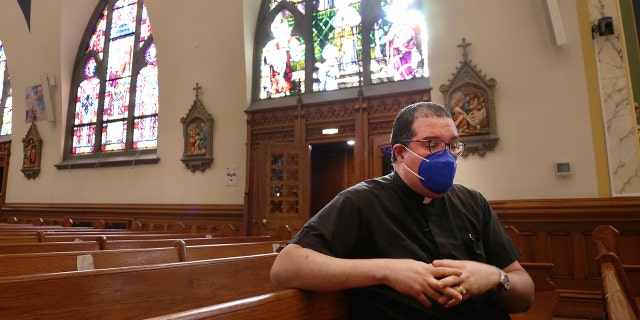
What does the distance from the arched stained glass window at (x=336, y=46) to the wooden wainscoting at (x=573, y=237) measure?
266cm

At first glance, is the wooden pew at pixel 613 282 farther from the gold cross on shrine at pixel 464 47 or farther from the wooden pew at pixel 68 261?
the gold cross on shrine at pixel 464 47

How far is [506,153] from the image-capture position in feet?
18.9

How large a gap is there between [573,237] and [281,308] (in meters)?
5.22

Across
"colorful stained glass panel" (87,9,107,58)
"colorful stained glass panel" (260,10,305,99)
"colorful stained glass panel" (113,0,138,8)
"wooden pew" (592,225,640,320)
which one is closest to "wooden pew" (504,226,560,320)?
"wooden pew" (592,225,640,320)

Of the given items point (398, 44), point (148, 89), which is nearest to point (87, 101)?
point (148, 89)

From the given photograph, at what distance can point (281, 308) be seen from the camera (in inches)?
46.8

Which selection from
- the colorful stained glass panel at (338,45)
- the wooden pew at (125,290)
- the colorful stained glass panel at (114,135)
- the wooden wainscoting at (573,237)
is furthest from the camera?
→ the colorful stained glass panel at (114,135)

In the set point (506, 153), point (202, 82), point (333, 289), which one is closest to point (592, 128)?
point (506, 153)

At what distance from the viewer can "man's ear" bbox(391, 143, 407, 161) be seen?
1678mm

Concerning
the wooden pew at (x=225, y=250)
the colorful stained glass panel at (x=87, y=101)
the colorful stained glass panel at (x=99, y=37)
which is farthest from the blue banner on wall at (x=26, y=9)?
the wooden pew at (x=225, y=250)

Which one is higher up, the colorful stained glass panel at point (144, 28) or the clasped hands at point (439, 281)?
the colorful stained glass panel at point (144, 28)

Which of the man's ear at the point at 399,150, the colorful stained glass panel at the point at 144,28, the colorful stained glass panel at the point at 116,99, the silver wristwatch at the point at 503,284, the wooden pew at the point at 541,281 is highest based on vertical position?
the colorful stained glass panel at the point at 144,28

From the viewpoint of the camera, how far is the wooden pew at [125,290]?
1.36 metres

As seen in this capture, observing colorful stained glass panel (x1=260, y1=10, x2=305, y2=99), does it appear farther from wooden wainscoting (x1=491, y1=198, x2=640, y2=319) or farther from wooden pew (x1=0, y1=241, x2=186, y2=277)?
wooden pew (x1=0, y1=241, x2=186, y2=277)
